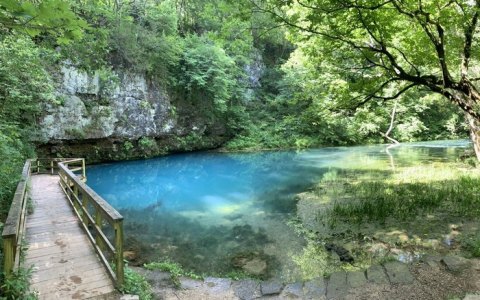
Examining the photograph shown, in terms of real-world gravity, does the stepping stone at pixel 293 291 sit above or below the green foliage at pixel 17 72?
below

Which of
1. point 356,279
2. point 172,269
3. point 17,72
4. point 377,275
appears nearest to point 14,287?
point 172,269

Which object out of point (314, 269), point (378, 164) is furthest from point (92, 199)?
point (378, 164)

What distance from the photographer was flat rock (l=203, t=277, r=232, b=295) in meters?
5.09

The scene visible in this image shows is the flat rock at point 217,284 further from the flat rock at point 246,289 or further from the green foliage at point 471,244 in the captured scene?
the green foliage at point 471,244

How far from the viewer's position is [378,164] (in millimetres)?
16406

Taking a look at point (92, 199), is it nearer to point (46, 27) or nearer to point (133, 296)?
point (133, 296)

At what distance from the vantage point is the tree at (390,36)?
5.09 meters

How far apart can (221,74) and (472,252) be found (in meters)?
20.3

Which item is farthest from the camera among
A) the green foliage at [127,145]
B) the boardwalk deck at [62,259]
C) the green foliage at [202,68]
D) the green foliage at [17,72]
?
the green foliage at [202,68]

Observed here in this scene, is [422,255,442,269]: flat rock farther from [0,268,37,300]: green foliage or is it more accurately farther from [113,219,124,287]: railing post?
[0,268,37,300]: green foliage

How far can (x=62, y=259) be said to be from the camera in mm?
4598

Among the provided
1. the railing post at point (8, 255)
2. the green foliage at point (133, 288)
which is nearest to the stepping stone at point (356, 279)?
the green foliage at point (133, 288)

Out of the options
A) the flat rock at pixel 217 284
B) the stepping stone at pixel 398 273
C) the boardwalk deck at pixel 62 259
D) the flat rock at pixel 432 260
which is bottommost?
the flat rock at pixel 217 284

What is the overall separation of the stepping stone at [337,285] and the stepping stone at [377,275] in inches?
14.9
